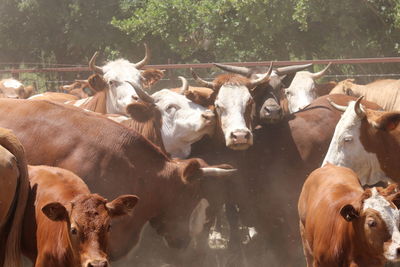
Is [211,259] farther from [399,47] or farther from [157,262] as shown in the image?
[399,47]

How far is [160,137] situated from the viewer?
824 cm

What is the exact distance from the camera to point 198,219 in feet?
24.7

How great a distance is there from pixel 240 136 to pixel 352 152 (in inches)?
40.8

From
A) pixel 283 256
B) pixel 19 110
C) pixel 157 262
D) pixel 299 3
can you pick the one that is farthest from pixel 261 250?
pixel 299 3

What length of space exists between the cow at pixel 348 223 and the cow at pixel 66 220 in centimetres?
140

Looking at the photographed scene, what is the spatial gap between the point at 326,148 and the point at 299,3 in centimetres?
795

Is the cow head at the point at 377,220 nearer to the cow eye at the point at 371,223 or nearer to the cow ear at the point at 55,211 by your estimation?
the cow eye at the point at 371,223

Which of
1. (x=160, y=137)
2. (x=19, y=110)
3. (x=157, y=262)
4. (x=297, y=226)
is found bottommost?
(x=157, y=262)

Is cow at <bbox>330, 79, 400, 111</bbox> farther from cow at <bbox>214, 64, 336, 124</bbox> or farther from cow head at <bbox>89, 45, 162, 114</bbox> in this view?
cow head at <bbox>89, 45, 162, 114</bbox>

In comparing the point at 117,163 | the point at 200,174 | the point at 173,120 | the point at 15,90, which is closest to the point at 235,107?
the point at 173,120

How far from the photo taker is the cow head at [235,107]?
7.54 metres

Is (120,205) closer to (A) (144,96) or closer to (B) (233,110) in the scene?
(B) (233,110)

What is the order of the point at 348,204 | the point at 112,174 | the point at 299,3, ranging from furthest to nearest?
the point at 299,3 → the point at 112,174 → the point at 348,204

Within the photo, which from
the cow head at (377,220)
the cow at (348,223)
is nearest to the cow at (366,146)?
the cow at (348,223)
